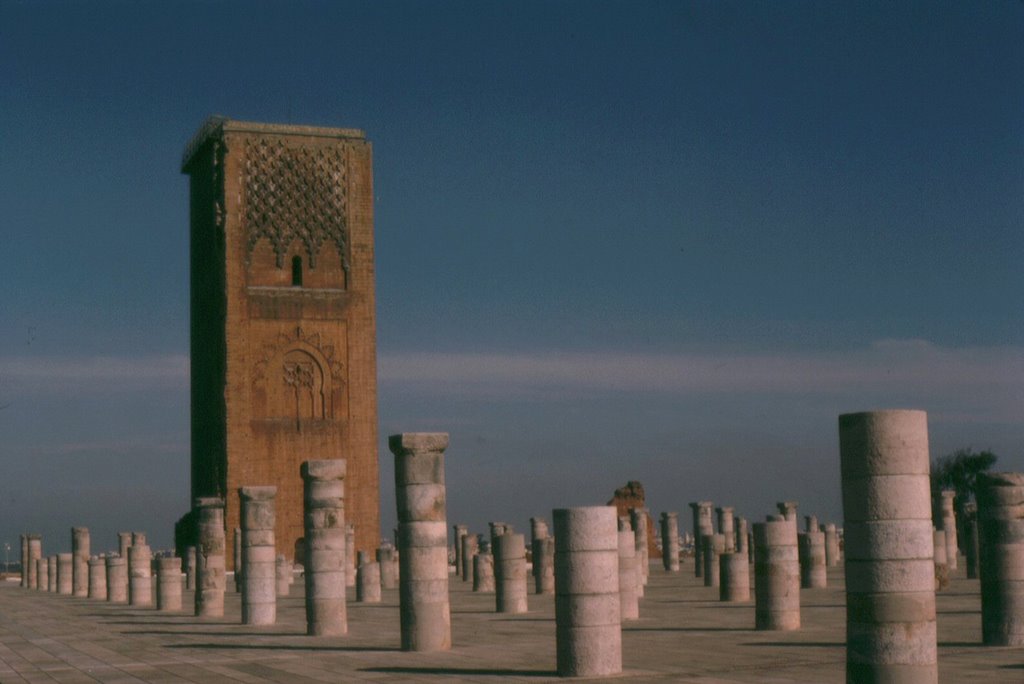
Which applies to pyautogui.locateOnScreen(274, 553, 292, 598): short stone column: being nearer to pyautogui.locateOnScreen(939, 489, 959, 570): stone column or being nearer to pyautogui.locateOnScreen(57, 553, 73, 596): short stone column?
pyautogui.locateOnScreen(57, 553, 73, 596): short stone column

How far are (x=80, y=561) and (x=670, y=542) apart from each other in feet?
41.3

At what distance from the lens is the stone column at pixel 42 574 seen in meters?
32.8

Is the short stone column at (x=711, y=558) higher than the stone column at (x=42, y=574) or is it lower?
higher

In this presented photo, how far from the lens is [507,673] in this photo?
10062 millimetres

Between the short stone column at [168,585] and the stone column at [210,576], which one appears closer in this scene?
the stone column at [210,576]

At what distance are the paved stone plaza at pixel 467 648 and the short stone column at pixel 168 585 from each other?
1505 millimetres

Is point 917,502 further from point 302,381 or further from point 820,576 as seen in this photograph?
point 302,381

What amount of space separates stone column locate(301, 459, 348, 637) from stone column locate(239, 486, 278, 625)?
2.23 m

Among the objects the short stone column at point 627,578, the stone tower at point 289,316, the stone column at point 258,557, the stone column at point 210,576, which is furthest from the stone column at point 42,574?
the short stone column at point 627,578

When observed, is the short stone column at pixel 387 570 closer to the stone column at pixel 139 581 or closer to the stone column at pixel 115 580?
the stone column at pixel 115 580

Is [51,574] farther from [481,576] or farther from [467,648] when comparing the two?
[467,648]

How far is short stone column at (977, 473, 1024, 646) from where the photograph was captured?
11336 millimetres

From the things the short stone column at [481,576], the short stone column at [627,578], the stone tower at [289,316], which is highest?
the stone tower at [289,316]

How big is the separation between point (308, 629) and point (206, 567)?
521cm
